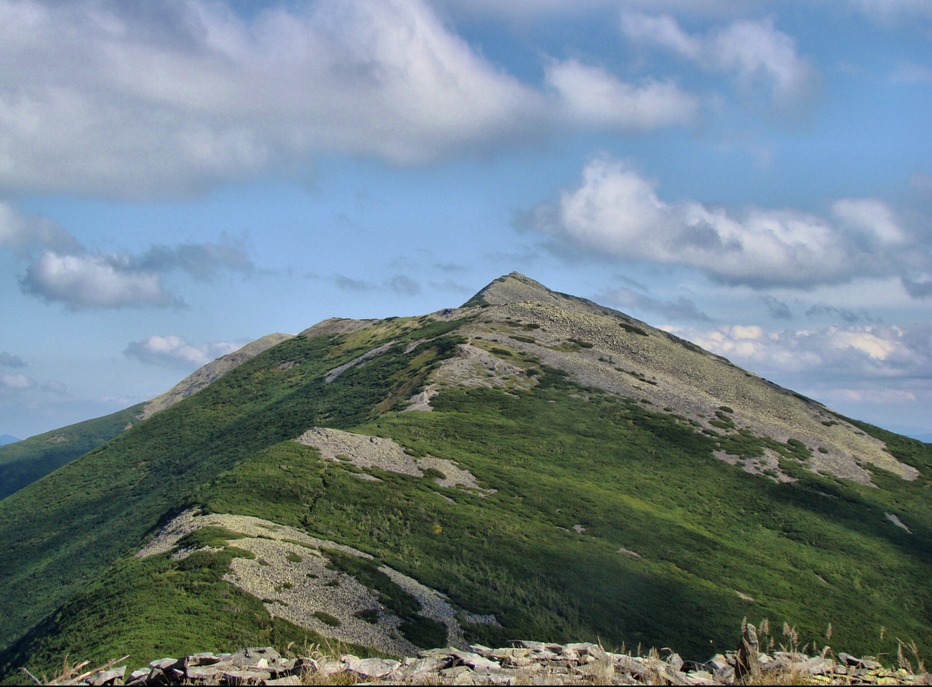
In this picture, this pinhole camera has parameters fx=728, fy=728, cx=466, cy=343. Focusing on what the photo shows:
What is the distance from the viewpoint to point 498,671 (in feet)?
62.2

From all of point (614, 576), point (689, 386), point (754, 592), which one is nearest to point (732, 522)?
point (754, 592)

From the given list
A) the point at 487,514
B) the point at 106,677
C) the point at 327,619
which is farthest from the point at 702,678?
the point at 487,514

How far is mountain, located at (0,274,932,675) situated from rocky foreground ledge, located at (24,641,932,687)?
46.6 feet

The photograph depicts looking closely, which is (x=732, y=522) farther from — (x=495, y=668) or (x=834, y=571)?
(x=495, y=668)

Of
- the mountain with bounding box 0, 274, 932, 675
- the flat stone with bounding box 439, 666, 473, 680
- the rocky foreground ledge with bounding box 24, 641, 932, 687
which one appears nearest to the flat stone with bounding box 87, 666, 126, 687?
the rocky foreground ledge with bounding box 24, 641, 932, 687

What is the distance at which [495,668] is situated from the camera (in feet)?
63.8

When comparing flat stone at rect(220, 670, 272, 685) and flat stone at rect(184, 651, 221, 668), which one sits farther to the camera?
flat stone at rect(184, 651, 221, 668)

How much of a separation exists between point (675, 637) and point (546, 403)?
59220mm

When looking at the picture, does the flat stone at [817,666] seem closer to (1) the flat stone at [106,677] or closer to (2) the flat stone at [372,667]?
(2) the flat stone at [372,667]

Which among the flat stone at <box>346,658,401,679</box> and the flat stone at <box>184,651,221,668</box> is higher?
the flat stone at <box>346,658,401,679</box>

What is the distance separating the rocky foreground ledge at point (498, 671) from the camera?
1780cm

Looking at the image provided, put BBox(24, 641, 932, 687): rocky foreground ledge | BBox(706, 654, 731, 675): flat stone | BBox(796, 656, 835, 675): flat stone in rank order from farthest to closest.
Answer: BBox(706, 654, 731, 675): flat stone → BBox(796, 656, 835, 675): flat stone → BBox(24, 641, 932, 687): rocky foreground ledge

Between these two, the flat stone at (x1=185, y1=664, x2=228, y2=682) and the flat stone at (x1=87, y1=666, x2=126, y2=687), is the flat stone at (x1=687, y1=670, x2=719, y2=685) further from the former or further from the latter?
the flat stone at (x1=87, y1=666, x2=126, y2=687)

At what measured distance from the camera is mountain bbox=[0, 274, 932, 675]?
142 feet
